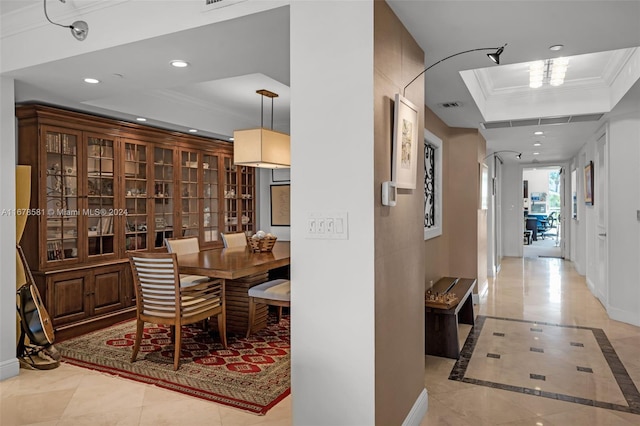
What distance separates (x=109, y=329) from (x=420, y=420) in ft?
11.3

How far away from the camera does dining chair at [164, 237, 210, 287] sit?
4.39 meters

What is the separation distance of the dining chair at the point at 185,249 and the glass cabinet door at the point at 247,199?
190cm

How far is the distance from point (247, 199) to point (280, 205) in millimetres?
572

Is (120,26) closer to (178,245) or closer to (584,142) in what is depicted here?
(178,245)

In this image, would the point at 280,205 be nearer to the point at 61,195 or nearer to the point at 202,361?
the point at 61,195

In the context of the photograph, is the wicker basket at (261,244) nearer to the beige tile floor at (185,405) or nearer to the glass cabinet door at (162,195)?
the glass cabinet door at (162,195)

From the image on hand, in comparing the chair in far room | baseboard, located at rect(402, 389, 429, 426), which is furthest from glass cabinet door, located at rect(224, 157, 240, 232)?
the chair in far room

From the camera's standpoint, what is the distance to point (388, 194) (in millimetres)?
2096

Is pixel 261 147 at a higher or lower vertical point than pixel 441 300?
higher

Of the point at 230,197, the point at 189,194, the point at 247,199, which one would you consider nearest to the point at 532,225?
the point at 247,199

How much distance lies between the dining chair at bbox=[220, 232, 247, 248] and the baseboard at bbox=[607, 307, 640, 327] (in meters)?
4.42

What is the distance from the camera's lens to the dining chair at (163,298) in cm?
348

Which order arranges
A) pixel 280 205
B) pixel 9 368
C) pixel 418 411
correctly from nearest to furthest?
pixel 418 411 < pixel 9 368 < pixel 280 205

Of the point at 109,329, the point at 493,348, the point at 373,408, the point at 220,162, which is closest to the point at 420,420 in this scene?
the point at 373,408
